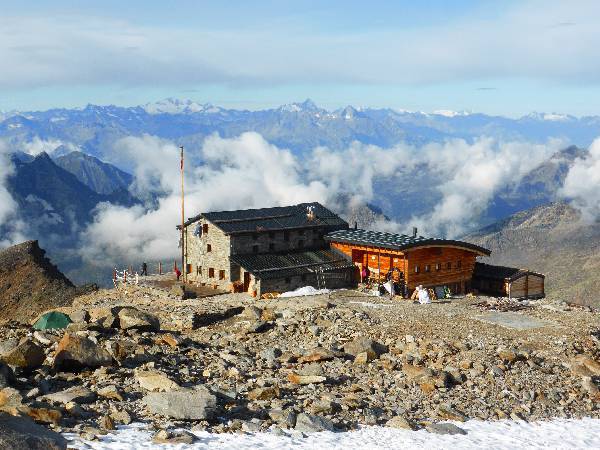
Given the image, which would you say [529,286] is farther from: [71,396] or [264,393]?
[71,396]

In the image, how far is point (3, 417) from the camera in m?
16.9

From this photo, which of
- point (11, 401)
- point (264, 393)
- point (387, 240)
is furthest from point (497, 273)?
point (11, 401)

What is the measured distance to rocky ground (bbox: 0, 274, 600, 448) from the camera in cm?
2148

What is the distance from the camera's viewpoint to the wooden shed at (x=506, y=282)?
71.2m

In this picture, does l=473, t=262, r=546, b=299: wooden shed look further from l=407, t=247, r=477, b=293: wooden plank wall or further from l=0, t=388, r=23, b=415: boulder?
l=0, t=388, r=23, b=415: boulder

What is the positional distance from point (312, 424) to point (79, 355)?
8969 millimetres

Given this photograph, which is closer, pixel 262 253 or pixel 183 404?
pixel 183 404

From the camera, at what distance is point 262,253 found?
209ft

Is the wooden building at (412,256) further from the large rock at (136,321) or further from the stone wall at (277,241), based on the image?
the large rock at (136,321)

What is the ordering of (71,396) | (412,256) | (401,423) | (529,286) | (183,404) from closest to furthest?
(183,404) → (71,396) → (401,423) → (412,256) → (529,286)

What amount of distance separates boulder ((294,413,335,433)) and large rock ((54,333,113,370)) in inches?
310

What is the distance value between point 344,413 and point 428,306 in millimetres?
23945

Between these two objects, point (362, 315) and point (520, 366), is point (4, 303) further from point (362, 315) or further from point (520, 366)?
point (520, 366)

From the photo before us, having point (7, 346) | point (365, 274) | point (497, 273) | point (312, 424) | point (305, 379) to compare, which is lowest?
point (497, 273)
